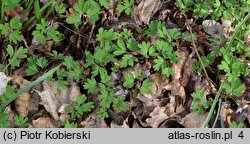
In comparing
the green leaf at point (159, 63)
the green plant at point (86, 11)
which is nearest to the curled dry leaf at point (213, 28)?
the green leaf at point (159, 63)

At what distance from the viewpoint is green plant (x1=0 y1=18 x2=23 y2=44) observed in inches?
110

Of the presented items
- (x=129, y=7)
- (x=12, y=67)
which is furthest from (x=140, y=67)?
(x=12, y=67)

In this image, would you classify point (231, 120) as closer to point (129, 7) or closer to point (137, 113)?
point (137, 113)

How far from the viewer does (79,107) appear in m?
2.65

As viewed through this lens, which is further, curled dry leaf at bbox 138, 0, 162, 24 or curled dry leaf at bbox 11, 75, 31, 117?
curled dry leaf at bbox 138, 0, 162, 24

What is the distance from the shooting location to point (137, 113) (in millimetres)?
2713

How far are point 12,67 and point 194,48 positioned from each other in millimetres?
1264

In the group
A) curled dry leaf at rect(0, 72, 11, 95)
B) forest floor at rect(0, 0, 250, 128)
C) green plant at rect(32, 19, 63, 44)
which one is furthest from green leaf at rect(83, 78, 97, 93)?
curled dry leaf at rect(0, 72, 11, 95)

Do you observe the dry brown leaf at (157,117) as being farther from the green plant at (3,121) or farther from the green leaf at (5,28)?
the green leaf at (5,28)

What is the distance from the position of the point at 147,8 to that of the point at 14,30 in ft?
3.26

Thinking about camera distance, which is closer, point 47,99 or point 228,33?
point 47,99

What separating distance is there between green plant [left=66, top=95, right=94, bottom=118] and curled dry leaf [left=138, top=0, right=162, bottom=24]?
80 centimetres

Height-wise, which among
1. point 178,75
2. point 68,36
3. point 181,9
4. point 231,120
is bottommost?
point 231,120

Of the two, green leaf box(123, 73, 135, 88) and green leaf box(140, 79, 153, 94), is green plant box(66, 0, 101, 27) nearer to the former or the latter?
green leaf box(123, 73, 135, 88)
